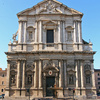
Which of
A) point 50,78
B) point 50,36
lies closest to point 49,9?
point 50,36

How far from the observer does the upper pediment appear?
2605 centimetres

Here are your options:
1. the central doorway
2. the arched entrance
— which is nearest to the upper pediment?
the arched entrance

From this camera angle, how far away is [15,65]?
79.6ft

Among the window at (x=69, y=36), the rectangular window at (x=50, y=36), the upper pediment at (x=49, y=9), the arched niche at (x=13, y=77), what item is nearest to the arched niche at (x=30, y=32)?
the rectangular window at (x=50, y=36)

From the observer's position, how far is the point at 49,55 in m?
24.3

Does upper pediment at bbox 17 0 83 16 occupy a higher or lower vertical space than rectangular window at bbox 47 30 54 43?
higher

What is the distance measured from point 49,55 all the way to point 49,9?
23.7 feet

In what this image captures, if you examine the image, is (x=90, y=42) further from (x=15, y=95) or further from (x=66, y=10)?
(x=15, y=95)

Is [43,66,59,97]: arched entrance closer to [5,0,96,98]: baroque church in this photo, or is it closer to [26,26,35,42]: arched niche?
[5,0,96,98]: baroque church

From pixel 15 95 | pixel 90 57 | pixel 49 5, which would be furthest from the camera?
pixel 49 5

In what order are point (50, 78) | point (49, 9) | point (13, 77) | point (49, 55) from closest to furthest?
point (50, 78) < point (13, 77) < point (49, 55) < point (49, 9)

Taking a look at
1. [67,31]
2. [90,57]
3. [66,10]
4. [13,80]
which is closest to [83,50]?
[90,57]

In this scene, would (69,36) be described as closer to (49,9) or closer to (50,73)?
(49,9)

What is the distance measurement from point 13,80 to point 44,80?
433cm
